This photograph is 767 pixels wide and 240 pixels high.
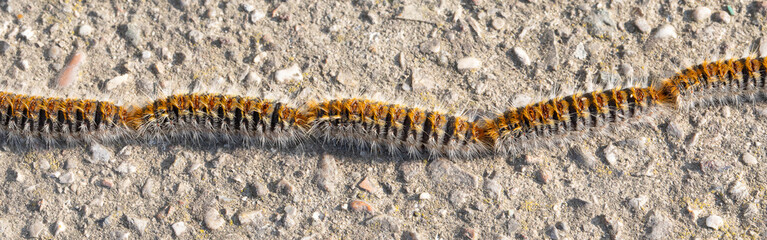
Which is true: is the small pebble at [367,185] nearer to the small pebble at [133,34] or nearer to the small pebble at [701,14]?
the small pebble at [133,34]

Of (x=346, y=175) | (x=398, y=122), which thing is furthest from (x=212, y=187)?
(x=398, y=122)

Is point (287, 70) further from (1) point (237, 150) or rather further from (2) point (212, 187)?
(2) point (212, 187)

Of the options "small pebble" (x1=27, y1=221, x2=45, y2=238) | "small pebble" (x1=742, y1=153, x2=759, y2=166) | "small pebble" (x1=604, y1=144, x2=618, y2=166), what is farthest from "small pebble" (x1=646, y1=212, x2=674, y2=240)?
"small pebble" (x1=27, y1=221, x2=45, y2=238)

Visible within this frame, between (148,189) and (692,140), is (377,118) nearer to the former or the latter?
(148,189)

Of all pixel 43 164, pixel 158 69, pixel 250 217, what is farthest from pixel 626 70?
pixel 43 164

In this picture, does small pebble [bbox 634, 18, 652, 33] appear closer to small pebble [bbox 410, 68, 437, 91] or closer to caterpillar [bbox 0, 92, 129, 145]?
small pebble [bbox 410, 68, 437, 91]

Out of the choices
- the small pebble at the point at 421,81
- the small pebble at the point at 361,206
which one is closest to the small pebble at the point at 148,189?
the small pebble at the point at 361,206
